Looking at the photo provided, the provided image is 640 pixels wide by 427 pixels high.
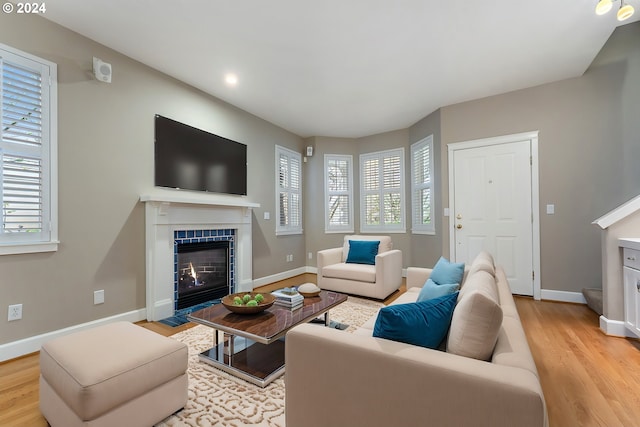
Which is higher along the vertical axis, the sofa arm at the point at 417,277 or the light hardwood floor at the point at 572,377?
the sofa arm at the point at 417,277

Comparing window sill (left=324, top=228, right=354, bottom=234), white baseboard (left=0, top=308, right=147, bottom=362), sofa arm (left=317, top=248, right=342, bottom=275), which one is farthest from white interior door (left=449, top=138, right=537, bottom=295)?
white baseboard (left=0, top=308, right=147, bottom=362)

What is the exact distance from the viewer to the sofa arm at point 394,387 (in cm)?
80

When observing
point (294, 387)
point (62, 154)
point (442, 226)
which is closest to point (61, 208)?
point (62, 154)

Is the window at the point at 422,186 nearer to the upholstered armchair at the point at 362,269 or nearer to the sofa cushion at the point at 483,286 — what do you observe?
the upholstered armchair at the point at 362,269

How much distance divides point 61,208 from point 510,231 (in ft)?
16.1

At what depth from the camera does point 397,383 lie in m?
0.96

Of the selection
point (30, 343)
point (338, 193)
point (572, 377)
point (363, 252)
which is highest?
point (338, 193)

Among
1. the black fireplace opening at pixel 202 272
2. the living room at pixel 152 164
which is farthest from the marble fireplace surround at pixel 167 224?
the black fireplace opening at pixel 202 272

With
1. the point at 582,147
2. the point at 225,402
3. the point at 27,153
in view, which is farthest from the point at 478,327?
the point at 582,147

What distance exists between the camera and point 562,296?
3.45 m

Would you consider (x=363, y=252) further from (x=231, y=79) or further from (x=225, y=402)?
(x=231, y=79)

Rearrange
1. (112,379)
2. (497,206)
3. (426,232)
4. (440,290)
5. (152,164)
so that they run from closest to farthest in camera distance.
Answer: (112,379), (440,290), (152,164), (497,206), (426,232)

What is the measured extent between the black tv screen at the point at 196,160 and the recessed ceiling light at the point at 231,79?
70cm

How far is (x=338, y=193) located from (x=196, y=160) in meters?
2.85
